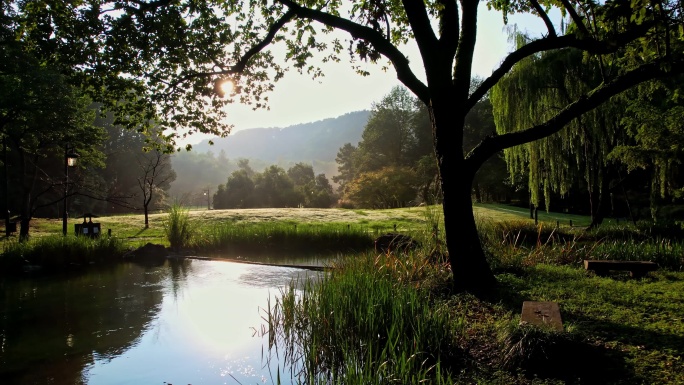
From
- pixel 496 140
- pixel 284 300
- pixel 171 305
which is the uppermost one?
pixel 496 140

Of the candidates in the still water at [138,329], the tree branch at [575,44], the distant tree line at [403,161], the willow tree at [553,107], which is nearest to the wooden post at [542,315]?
the still water at [138,329]

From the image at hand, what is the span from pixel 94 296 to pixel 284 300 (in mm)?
5336

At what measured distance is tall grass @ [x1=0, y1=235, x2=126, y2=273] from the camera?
12.5 m

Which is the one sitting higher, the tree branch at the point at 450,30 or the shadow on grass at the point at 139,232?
the tree branch at the point at 450,30

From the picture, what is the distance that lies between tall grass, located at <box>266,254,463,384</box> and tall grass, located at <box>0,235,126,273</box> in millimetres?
10125


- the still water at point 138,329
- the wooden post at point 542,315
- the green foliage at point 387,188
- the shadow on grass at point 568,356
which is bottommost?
the still water at point 138,329

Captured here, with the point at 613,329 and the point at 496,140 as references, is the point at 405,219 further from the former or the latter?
the point at 613,329

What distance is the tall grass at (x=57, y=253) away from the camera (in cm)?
1254

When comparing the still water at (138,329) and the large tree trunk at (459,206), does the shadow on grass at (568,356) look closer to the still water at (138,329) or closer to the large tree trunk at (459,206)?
the large tree trunk at (459,206)

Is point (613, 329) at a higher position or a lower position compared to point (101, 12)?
lower

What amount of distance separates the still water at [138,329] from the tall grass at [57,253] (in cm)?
154

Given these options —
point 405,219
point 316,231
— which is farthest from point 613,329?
point 405,219

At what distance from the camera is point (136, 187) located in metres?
54.8

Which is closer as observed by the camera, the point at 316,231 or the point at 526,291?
the point at 526,291
